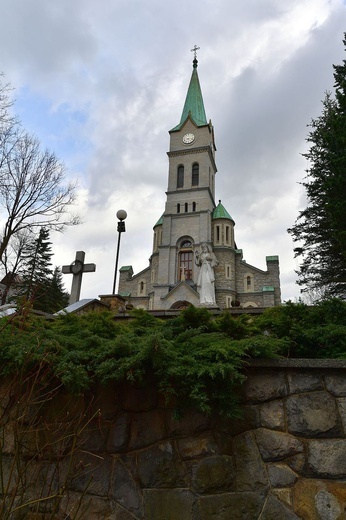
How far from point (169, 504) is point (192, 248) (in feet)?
108

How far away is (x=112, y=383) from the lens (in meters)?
3.25

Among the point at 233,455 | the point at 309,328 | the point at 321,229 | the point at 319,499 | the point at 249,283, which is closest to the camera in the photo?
the point at 319,499

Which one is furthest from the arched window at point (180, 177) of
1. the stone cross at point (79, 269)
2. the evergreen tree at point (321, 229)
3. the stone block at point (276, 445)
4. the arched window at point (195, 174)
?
the stone block at point (276, 445)

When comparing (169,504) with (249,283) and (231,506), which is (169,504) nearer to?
(231,506)

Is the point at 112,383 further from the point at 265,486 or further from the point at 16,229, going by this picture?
the point at 16,229

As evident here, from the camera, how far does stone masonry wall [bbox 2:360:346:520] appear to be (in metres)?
2.78

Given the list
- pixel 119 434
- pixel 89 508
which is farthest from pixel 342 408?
pixel 89 508

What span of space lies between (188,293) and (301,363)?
2867 cm

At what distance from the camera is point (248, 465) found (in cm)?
290

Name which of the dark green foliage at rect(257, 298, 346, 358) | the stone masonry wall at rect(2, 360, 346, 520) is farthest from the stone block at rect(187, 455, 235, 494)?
the dark green foliage at rect(257, 298, 346, 358)

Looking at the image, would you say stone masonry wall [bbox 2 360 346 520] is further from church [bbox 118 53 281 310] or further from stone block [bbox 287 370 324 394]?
church [bbox 118 53 281 310]

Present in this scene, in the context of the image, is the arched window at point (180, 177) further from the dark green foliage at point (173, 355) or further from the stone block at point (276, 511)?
the stone block at point (276, 511)

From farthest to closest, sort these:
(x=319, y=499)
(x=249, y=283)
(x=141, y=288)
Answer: (x=141, y=288) < (x=249, y=283) < (x=319, y=499)

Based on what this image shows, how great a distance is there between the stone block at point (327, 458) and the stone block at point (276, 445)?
0.32 feet
